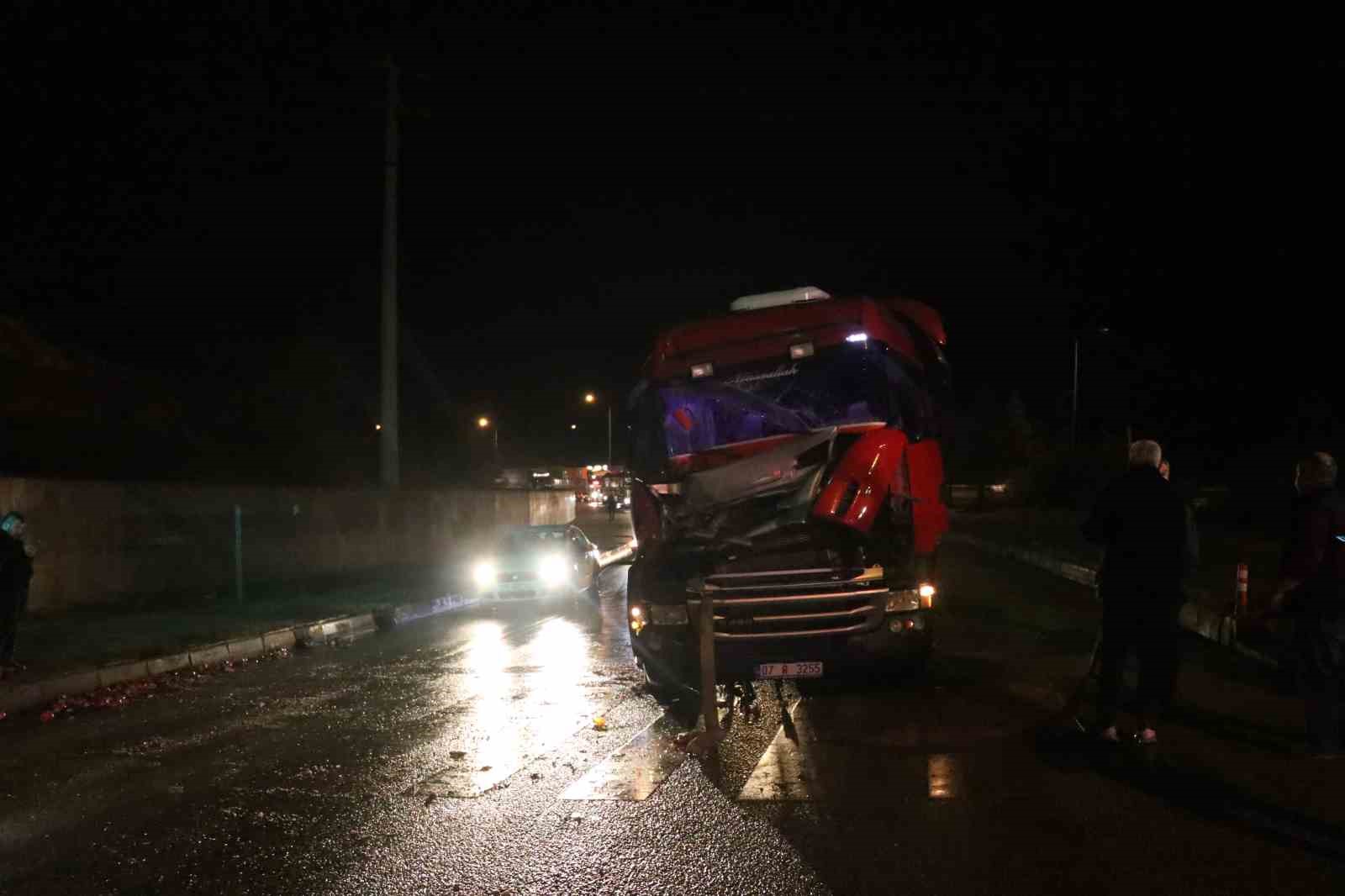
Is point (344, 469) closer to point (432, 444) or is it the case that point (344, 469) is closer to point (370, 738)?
point (432, 444)

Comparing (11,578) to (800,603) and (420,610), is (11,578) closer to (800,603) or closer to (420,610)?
(800,603)

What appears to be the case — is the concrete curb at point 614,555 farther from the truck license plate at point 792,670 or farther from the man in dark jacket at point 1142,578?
the man in dark jacket at point 1142,578

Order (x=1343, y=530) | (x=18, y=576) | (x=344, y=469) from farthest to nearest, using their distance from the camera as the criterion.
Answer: (x=344, y=469) < (x=18, y=576) < (x=1343, y=530)

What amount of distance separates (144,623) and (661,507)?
8720 millimetres

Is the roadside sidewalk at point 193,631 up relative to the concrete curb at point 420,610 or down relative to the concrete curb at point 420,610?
up

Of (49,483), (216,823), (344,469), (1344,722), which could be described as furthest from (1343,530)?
(344,469)

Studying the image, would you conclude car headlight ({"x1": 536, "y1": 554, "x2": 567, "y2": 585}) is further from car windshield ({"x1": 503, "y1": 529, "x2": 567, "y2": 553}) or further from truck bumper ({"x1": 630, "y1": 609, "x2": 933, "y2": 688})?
truck bumper ({"x1": 630, "y1": 609, "x2": 933, "y2": 688})

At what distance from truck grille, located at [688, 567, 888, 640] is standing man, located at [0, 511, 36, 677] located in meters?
6.84

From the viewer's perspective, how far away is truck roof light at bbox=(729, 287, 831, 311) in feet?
37.1

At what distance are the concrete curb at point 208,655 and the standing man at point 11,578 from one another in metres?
0.56

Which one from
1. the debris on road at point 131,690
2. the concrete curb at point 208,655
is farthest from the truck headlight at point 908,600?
the concrete curb at point 208,655

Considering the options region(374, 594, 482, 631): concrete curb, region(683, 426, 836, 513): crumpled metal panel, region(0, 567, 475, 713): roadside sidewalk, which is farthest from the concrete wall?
region(683, 426, 836, 513): crumpled metal panel

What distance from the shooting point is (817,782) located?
262 inches

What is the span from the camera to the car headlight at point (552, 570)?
64.1 feet
